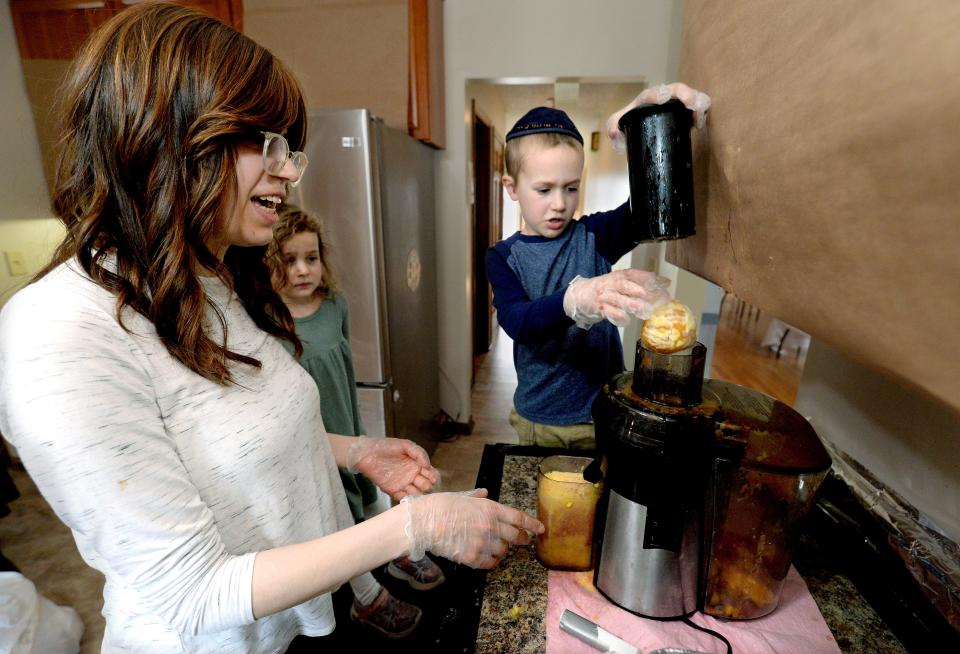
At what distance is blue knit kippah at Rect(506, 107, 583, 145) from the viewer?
1002mm

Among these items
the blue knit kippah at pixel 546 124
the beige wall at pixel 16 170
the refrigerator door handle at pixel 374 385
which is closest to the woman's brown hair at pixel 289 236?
the refrigerator door handle at pixel 374 385

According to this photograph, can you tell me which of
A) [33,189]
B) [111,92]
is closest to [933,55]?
[111,92]

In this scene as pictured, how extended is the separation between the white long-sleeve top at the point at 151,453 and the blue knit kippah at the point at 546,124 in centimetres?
72

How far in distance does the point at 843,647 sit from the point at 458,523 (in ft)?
1.75

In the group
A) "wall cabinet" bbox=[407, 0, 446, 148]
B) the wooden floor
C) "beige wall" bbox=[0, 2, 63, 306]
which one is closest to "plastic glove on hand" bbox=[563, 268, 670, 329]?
the wooden floor

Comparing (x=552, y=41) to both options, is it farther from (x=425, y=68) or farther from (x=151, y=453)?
(x=151, y=453)

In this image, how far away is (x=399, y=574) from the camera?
5.45ft

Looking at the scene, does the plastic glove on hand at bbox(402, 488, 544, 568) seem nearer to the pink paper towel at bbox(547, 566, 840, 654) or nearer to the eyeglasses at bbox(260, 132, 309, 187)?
the pink paper towel at bbox(547, 566, 840, 654)

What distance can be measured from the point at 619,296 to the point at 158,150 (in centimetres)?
65

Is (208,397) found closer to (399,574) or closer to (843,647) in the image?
(843,647)

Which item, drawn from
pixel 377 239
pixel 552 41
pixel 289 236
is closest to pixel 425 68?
pixel 552 41

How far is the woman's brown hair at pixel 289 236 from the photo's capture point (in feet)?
4.82

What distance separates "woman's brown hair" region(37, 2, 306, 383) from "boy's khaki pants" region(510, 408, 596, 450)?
0.80m

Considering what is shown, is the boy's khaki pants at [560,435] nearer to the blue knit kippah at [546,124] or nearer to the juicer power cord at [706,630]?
the juicer power cord at [706,630]
